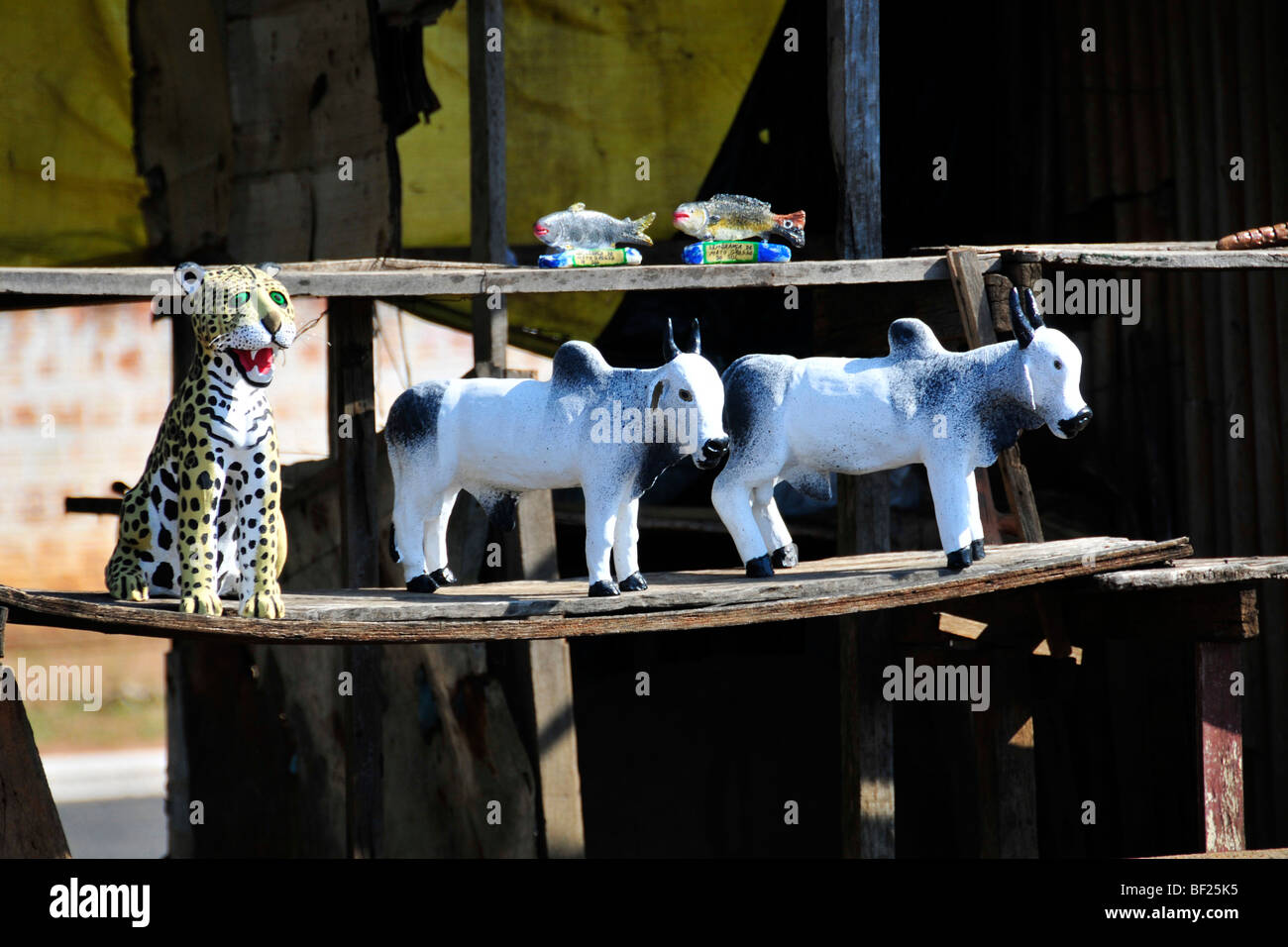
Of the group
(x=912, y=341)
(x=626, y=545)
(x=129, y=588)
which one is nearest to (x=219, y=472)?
(x=129, y=588)

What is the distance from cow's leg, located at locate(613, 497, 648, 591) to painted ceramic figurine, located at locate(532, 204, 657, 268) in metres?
1.01

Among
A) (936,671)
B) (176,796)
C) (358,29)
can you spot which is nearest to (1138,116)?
(936,671)

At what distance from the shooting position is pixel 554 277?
5.84 m

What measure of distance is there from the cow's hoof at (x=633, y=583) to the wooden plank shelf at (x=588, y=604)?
5cm

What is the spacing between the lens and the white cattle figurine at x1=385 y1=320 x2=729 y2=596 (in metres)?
5.19

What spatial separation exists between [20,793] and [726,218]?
3013mm

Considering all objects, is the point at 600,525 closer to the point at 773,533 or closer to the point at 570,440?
the point at 570,440

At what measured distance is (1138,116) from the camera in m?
8.04

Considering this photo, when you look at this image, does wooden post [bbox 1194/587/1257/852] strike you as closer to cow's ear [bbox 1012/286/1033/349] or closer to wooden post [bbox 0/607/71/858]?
cow's ear [bbox 1012/286/1033/349]

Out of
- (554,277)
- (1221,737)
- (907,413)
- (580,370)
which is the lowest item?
(1221,737)

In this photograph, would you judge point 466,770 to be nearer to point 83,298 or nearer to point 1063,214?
point 83,298

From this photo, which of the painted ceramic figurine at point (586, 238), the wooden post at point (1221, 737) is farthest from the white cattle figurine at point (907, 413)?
the wooden post at point (1221, 737)

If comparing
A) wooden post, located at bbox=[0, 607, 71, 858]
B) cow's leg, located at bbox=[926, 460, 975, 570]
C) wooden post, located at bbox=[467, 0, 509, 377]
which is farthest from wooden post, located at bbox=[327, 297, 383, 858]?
cow's leg, located at bbox=[926, 460, 975, 570]
